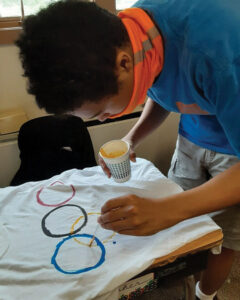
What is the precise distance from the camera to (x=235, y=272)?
1.24 m

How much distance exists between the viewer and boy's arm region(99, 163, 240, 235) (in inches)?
21.6

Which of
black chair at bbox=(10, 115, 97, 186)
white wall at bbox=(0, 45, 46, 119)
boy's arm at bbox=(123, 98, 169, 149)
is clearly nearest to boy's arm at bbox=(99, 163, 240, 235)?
boy's arm at bbox=(123, 98, 169, 149)

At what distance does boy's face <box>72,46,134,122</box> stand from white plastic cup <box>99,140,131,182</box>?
16cm

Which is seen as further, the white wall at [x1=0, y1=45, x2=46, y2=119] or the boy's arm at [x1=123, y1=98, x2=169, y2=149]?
the white wall at [x1=0, y1=45, x2=46, y2=119]

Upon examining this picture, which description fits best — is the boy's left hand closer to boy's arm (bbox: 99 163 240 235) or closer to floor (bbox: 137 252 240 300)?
boy's arm (bbox: 99 163 240 235)

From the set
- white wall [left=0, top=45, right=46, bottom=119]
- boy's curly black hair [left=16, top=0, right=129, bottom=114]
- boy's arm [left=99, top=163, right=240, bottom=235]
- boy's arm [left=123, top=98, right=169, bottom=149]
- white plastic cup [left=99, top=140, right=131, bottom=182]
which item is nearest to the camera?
boy's curly black hair [left=16, top=0, right=129, bottom=114]

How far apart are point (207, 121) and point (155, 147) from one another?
2.68 ft

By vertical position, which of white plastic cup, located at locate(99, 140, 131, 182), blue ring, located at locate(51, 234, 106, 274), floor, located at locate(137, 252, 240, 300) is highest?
white plastic cup, located at locate(99, 140, 131, 182)

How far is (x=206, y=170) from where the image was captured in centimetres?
90

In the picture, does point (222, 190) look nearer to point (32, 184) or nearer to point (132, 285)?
point (132, 285)

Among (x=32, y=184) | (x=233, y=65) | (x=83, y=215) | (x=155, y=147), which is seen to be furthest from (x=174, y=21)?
(x=155, y=147)

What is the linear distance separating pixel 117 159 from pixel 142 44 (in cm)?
30

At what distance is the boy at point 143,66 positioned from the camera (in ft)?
1.49

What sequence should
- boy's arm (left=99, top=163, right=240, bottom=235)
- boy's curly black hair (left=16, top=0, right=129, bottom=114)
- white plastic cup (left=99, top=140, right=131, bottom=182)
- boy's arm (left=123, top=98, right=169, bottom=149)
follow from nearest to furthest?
boy's curly black hair (left=16, top=0, right=129, bottom=114)
boy's arm (left=99, top=163, right=240, bottom=235)
white plastic cup (left=99, top=140, right=131, bottom=182)
boy's arm (left=123, top=98, right=169, bottom=149)
